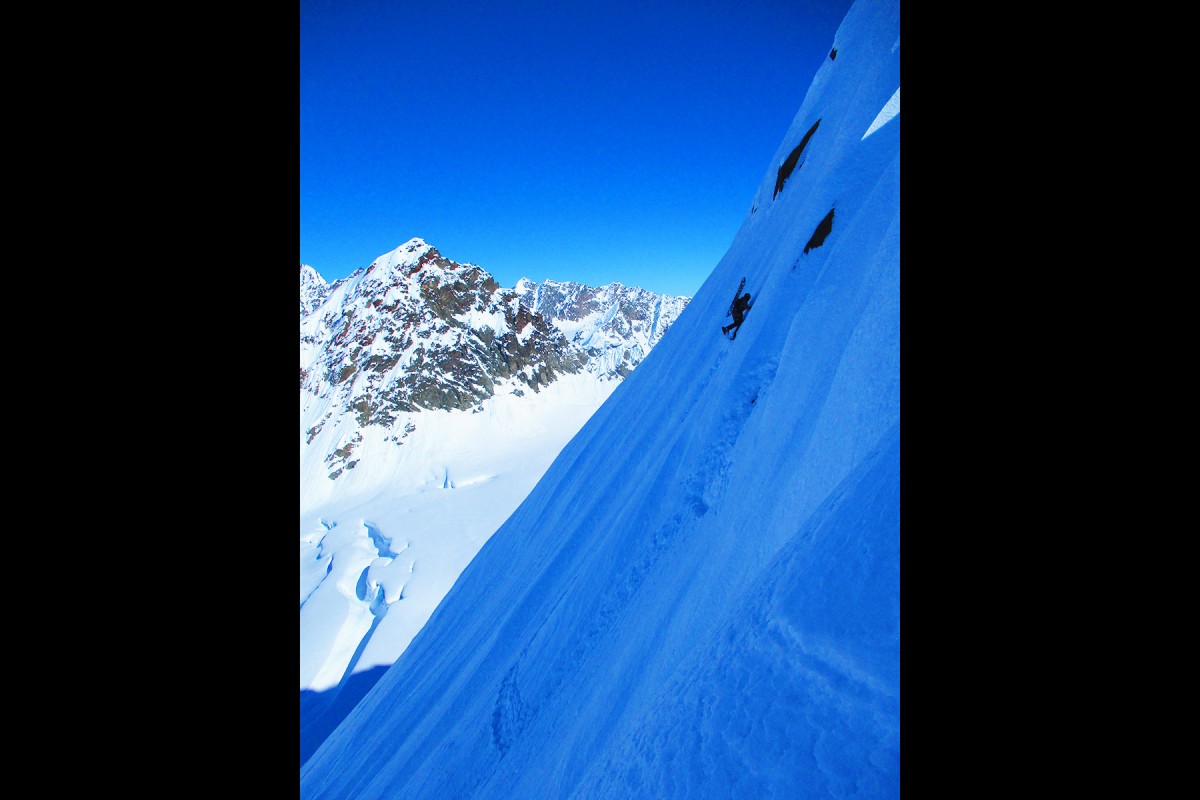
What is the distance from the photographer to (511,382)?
7062 centimetres

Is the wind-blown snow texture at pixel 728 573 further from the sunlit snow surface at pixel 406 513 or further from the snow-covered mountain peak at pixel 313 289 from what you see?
the snow-covered mountain peak at pixel 313 289

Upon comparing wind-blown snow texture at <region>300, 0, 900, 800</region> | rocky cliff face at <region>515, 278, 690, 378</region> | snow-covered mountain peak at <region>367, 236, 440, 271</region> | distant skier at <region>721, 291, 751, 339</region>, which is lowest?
wind-blown snow texture at <region>300, 0, 900, 800</region>

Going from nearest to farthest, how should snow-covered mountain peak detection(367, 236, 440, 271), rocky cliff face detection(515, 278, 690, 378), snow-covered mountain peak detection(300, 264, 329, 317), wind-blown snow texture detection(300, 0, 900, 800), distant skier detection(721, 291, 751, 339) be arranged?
wind-blown snow texture detection(300, 0, 900, 800) < distant skier detection(721, 291, 751, 339) < snow-covered mountain peak detection(367, 236, 440, 271) < snow-covered mountain peak detection(300, 264, 329, 317) < rocky cliff face detection(515, 278, 690, 378)

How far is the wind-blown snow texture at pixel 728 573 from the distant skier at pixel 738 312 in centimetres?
40

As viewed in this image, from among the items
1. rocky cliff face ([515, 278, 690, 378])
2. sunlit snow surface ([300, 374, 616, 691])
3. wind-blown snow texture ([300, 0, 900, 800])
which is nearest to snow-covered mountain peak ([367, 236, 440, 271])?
sunlit snow surface ([300, 374, 616, 691])

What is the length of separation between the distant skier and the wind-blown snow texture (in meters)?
0.40

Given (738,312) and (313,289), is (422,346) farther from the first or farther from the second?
(313,289)

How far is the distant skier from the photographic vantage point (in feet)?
31.1

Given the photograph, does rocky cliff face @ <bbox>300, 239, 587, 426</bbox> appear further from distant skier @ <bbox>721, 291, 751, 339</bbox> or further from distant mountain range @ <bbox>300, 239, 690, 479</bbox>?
distant skier @ <bbox>721, 291, 751, 339</bbox>

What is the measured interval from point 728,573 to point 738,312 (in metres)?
6.41
